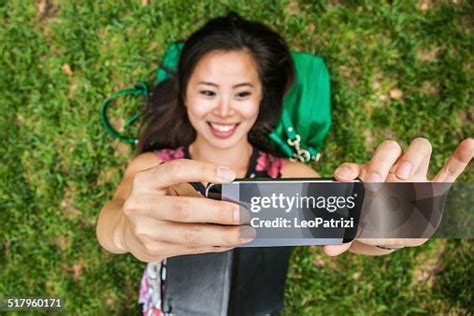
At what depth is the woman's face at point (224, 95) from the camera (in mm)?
2465

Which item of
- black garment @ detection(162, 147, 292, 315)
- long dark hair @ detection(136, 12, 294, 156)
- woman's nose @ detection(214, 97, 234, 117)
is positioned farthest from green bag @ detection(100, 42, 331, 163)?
black garment @ detection(162, 147, 292, 315)

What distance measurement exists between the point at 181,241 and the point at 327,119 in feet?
6.63

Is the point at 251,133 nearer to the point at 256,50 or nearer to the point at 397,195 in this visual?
the point at 256,50

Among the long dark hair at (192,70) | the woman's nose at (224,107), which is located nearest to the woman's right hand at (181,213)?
the woman's nose at (224,107)

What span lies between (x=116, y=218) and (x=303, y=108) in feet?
4.92

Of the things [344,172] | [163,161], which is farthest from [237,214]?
[163,161]

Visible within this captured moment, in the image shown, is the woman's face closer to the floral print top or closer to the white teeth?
the white teeth

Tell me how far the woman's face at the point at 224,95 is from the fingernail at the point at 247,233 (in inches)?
47.7

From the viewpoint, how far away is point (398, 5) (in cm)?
343

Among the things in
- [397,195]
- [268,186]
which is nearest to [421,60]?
[397,195]

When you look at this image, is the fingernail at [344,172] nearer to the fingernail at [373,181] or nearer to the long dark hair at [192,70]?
the fingernail at [373,181]

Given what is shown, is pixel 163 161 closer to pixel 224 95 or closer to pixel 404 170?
pixel 224 95

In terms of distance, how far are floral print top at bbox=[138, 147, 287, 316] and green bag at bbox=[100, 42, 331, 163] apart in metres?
0.25

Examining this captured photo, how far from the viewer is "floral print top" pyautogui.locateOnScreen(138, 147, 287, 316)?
9.05ft
